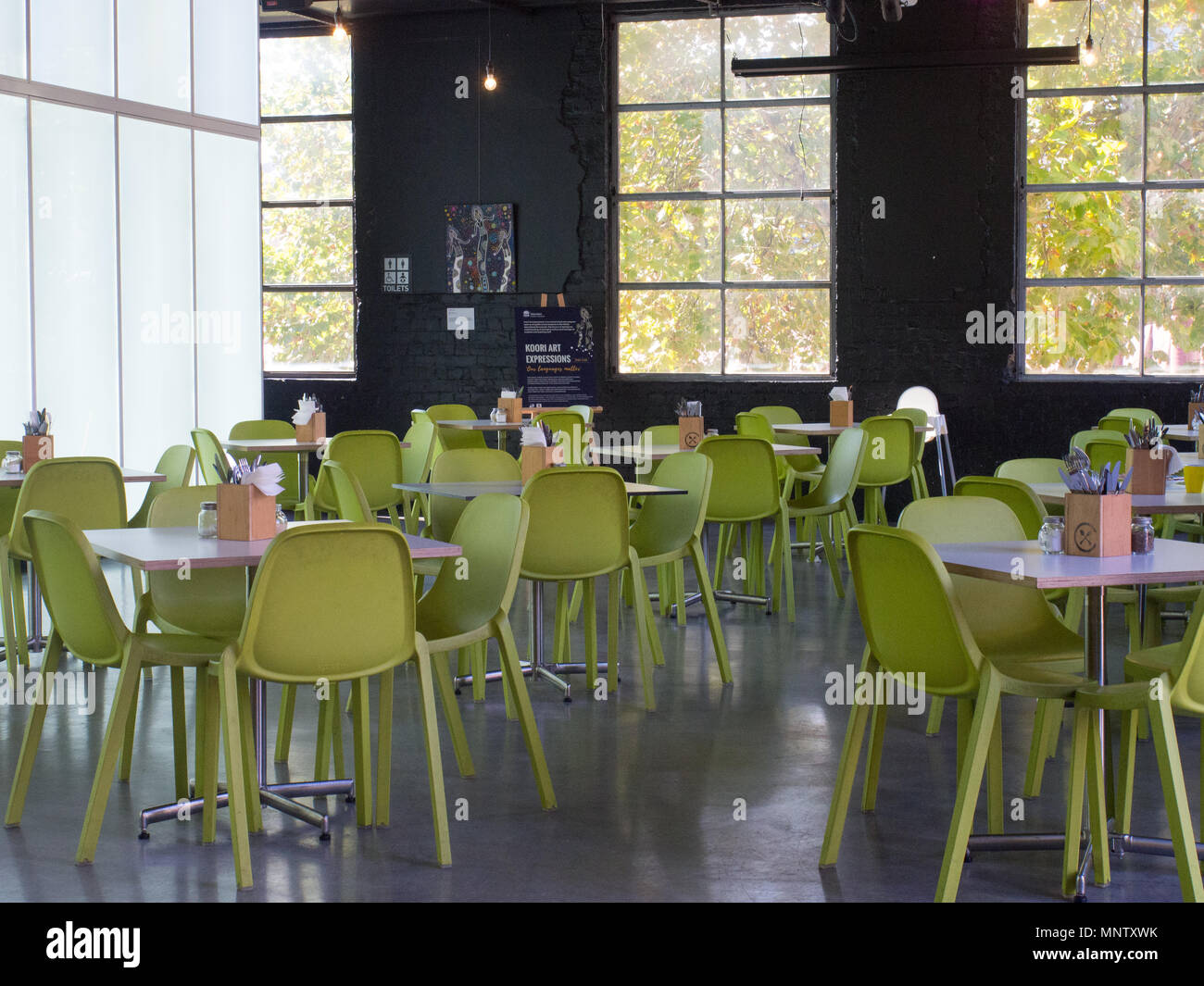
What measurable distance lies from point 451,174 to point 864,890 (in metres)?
9.05

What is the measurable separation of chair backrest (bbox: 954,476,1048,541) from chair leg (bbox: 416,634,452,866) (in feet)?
5.96

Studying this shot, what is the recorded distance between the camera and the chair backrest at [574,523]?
4828mm

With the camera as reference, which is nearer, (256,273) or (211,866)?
(211,866)

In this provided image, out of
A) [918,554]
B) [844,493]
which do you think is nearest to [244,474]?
[918,554]

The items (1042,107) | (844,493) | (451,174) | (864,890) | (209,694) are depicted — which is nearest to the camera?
(864,890)

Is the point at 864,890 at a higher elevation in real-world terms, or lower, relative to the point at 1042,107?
lower

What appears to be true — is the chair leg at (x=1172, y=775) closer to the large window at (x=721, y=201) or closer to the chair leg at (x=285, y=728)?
the chair leg at (x=285, y=728)

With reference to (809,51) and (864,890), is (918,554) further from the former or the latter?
(809,51)

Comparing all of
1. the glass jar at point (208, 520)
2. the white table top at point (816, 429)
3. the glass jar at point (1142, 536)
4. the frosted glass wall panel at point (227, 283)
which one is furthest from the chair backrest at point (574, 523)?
the frosted glass wall panel at point (227, 283)

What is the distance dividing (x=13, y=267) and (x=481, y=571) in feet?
18.0

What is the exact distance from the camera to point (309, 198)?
11789 mm

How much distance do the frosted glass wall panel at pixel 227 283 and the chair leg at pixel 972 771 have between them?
26.2ft

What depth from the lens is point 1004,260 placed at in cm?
1038

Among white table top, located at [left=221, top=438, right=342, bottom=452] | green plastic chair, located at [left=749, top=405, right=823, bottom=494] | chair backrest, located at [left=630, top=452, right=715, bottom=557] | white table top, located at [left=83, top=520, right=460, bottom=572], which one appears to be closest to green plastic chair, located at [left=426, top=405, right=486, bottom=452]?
white table top, located at [left=221, top=438, right=342, bottom=452]
